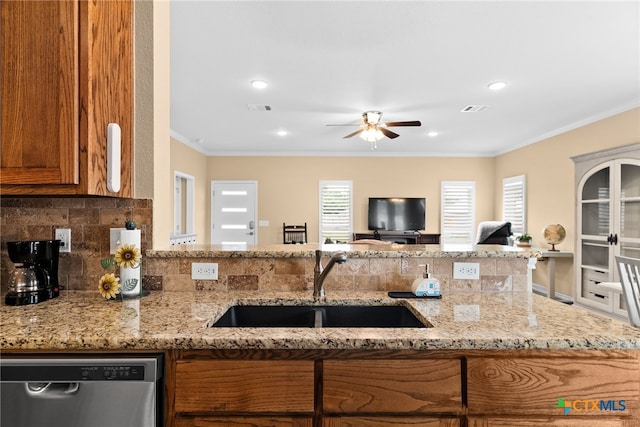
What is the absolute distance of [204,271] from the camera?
157cm

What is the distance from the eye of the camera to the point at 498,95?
12.0 feet

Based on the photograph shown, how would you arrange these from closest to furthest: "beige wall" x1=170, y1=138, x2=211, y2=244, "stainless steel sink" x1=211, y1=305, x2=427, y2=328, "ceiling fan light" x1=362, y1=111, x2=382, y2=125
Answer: "stainless steel sink" x1=211, y1=305, x2=427, y2=328
"ceiling fan light" x1=362, y1=111, x2=382, y2=125
"beige wall" x1=170, y1=138, x2=211, y2=244

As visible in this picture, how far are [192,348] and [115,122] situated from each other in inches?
38.0

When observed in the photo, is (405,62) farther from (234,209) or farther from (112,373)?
(234,209)

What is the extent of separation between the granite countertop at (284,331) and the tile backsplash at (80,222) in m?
0.26

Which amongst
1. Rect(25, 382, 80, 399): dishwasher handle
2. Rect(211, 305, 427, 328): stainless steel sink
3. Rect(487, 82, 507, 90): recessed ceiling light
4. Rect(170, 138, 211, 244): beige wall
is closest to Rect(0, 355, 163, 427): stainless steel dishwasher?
Rect(25, 382, 80, 399): dishwasher handle

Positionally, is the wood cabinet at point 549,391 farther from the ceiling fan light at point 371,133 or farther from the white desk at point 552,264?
the white desk at point 552,264

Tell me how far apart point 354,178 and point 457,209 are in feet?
7.41

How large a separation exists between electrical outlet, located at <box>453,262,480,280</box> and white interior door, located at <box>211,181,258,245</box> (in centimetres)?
580

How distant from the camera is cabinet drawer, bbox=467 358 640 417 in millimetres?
990

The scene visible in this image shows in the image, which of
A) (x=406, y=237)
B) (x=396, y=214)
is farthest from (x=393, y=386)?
(x=396, y=214)

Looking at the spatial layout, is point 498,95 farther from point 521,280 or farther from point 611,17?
point 521,280

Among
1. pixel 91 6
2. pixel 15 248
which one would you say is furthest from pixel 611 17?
pixel 15 248

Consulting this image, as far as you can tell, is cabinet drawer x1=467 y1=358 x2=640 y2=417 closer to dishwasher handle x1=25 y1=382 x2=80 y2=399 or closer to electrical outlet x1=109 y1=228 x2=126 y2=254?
dishwasher handle x1=25 y1=382 x2=80 y2=399
